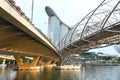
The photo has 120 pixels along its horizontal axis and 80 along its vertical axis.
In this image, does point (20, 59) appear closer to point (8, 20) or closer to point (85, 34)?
point (85, 34)

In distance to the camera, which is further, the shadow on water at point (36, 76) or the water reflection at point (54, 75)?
the water reflection at point (54, 75)

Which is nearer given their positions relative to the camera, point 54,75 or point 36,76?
point 36,76

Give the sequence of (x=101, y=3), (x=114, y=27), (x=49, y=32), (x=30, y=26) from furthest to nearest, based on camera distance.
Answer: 1. (x=49, y=32)
2. (x=101, y=3)
3. (x=114, y=27)
4. (x=30, y=26)

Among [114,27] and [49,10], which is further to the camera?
[49,10]

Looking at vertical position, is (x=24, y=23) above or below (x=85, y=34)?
below

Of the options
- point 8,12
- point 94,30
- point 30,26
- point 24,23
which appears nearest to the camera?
point 8,12

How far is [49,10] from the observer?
171 m

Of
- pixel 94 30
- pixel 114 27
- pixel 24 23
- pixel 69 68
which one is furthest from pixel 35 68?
pixel 24 23

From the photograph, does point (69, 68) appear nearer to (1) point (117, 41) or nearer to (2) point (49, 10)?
(1) point (117, 41)

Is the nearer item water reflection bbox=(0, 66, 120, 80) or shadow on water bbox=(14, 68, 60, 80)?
shadow on water bbox=(14, 68, 60, 80)

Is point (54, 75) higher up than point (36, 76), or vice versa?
point (54, 75)

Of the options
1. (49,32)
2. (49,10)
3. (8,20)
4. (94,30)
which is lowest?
(8,20)

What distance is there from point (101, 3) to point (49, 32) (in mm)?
113637

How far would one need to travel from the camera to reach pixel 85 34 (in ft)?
190
